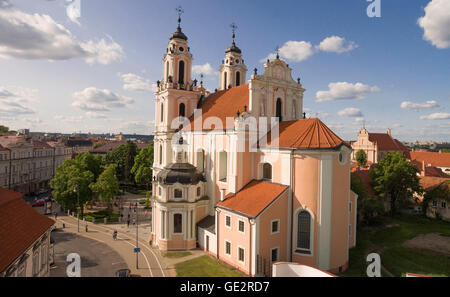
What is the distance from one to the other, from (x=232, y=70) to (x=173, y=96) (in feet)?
42.2

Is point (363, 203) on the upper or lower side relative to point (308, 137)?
lower

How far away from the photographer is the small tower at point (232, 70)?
43000 millimetres

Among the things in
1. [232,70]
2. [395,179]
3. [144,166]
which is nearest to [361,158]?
[395,179]

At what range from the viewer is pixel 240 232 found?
2188cm

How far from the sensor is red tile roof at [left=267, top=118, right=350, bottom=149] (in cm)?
2175

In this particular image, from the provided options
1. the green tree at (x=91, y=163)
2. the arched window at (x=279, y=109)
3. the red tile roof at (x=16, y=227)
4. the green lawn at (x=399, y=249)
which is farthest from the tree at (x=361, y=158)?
the red tile roof at (x=16, y=227)

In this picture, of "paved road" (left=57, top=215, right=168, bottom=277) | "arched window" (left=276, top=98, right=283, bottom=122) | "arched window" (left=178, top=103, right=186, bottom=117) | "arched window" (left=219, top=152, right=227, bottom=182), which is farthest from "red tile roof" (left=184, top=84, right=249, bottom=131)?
"paved road" (left=57, top=215, right=168, bottom=277)

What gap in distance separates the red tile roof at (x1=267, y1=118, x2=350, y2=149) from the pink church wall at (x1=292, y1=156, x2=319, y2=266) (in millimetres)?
1291

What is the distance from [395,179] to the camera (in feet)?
127

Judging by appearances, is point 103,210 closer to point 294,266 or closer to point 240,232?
point 240,232

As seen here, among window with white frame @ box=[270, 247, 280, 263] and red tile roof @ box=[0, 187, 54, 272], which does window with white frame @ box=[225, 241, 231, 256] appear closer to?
window with white frame @ box=[270, 247, 280, 263]

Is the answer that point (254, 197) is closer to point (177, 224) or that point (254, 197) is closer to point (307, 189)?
point (307, 189)

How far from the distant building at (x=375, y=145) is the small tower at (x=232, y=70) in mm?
46877
